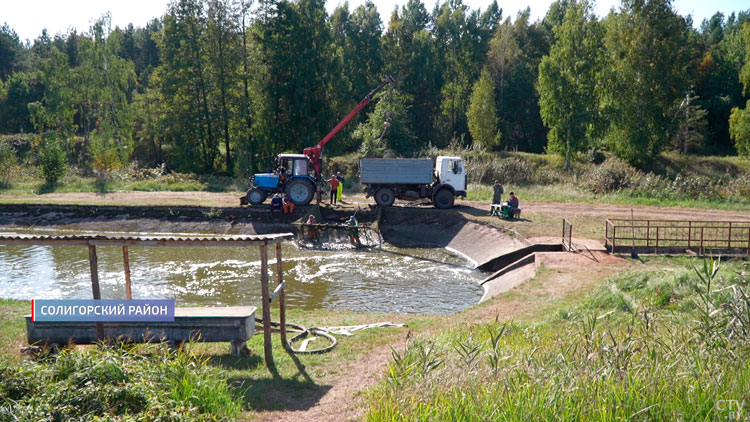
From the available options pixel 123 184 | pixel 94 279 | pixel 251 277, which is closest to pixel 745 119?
pixel 251 277

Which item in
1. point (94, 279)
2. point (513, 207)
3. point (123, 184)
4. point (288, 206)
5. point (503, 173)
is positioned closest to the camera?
point (94, 279)

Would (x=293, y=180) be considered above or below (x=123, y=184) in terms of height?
above

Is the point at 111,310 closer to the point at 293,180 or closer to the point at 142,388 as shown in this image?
the point at 142,388

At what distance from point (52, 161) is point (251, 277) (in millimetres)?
25209

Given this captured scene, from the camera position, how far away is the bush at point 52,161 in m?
36.0

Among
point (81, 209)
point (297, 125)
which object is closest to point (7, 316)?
point (81, 209)

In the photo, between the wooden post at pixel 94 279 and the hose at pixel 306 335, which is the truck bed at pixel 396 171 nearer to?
the hose at pixel 306 335

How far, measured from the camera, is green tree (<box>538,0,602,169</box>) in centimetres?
3997

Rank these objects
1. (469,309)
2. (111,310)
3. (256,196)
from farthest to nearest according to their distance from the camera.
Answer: (256,196) < (469,309) < (111,310)

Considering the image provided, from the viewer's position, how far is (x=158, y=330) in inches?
382

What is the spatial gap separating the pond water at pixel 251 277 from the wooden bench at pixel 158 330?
18.9 feet

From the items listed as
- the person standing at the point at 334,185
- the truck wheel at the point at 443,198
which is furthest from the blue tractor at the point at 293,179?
the truck wheel at the point at 443,198

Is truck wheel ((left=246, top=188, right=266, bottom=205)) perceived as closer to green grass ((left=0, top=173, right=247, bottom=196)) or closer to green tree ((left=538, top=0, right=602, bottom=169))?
green grass ((left=0, top=173, right=247, bottom=196))

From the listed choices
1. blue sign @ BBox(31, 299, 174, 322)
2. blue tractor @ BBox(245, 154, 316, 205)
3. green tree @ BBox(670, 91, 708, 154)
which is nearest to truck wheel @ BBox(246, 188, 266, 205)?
blue tractor @ BBox(245, 154, 316, 205)
